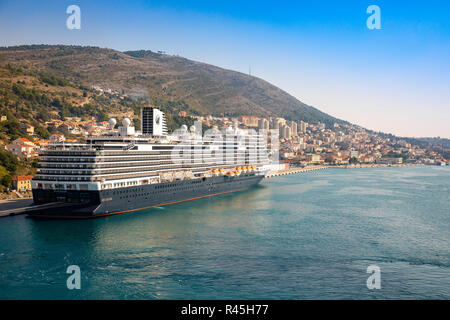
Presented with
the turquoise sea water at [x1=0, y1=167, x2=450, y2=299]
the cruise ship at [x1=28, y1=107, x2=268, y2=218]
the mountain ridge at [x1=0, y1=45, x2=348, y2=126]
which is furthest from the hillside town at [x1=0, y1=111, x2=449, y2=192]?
the turquoise sea water at [x1=0, y1=167, x2=450, y2=299]

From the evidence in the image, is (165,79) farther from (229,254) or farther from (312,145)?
(229,254)

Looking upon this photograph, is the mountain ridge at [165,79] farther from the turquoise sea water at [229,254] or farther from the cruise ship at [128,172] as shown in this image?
the turquoise sea water at [229,254]

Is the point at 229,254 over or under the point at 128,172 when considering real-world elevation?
under

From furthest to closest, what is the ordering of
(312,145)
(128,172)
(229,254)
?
(312,145), (128,172), (229,254)

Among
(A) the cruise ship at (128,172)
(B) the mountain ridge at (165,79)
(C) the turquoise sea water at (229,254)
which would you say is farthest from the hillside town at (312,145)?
(C) the turquoise sea water at (229,254)

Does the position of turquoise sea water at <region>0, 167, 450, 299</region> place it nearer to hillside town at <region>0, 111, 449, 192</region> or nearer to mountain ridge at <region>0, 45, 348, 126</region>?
hillside town at <region>0, 111, 449, 192</region>

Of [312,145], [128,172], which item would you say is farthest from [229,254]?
[312,145]
